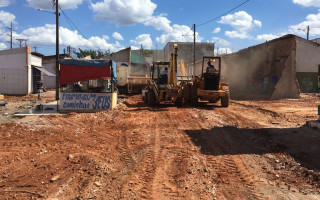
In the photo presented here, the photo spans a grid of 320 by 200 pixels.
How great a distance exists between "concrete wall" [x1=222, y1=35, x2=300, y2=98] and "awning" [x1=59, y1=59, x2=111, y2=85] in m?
16.1

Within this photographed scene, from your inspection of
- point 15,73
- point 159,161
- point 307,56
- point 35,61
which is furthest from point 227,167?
point 307,56

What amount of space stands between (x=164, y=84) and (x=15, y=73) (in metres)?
16.9

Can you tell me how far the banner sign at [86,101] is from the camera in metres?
14.2

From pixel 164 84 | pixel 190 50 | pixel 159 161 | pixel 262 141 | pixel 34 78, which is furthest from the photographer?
pixel 190 50

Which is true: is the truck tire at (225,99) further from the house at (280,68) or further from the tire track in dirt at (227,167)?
the house at (280,68)

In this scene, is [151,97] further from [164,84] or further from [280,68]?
[280,68]

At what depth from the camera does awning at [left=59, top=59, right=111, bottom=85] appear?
46.7 feet

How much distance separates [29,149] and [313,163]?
6.99 meters

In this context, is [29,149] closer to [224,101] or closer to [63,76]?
[63,76]

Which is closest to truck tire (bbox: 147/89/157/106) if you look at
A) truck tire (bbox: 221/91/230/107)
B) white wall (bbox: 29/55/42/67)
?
truck tire (bbox: 221/91/230/107)

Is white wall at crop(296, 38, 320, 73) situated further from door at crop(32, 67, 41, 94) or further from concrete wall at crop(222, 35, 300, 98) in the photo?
door at crop(32, 67, 41, 94)

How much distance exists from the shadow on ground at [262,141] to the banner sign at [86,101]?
610 cm

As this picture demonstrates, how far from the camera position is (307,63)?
94.6ft

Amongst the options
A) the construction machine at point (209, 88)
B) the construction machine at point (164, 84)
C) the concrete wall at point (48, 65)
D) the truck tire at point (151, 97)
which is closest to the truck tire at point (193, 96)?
the construction machine at point (209, 88)
